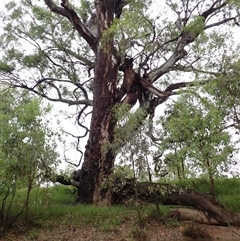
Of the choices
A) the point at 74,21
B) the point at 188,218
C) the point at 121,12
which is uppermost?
the point at 121,12

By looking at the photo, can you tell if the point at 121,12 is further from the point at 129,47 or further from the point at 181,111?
the point at 181,111

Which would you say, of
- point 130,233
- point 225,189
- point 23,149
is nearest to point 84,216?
point 130,233

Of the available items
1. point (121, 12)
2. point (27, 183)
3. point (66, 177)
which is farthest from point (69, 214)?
point (121, 12)

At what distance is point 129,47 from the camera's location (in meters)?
9.80

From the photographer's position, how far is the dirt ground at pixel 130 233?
7.49 meters

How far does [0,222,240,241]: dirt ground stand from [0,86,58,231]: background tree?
73 cm

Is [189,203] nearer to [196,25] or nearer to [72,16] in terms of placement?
[196,25]

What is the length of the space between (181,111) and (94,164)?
3.28 metres

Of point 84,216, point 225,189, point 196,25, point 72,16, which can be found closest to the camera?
point 84,216

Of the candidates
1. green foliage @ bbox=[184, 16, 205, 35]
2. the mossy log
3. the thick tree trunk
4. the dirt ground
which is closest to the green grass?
the mossy log

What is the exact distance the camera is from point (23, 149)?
716 cm

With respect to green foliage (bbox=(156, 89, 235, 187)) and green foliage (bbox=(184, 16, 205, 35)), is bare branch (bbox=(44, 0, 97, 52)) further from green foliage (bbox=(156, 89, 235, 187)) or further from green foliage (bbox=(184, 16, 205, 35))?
green foliage (bbox=(156, 89, 235, 187))

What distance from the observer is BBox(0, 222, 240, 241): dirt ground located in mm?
7488

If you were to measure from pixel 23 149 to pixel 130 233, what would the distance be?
284cm
